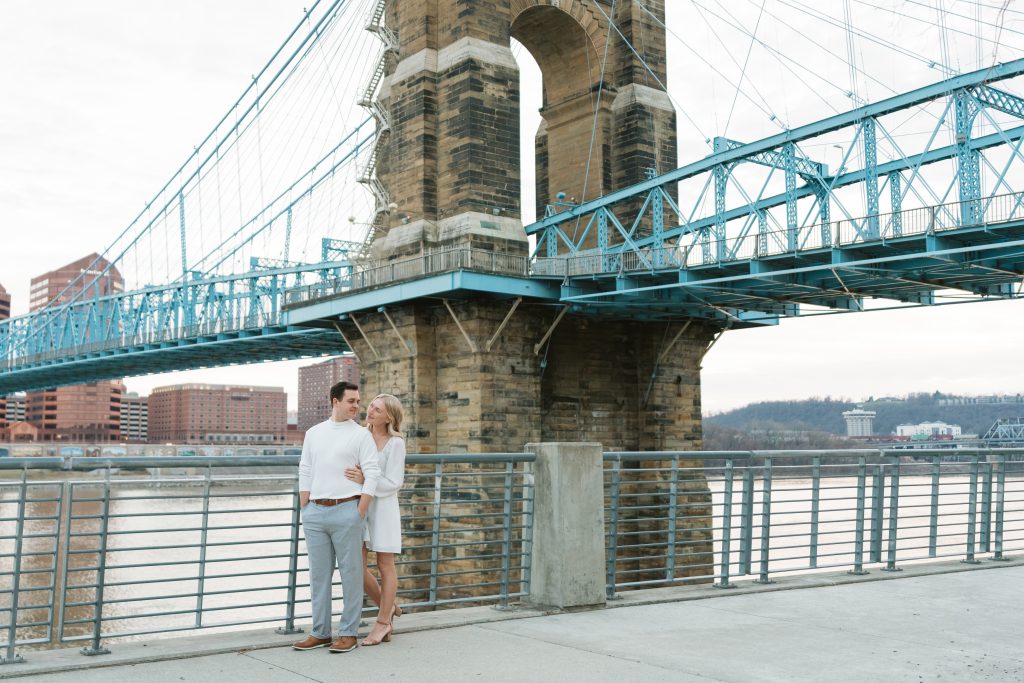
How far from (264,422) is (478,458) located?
17645 centimetres

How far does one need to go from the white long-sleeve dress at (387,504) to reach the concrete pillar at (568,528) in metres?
1.72

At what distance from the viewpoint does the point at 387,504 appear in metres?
6.76

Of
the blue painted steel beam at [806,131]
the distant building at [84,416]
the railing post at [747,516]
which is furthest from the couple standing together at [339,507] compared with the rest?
the distant building at [84,416]

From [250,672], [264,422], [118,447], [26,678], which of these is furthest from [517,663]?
[264,422]

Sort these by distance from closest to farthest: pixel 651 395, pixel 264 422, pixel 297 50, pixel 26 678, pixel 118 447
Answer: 1. pixel 26 678
2. pixel 651 395
3. pixel 297 50
4. pixel 118 447
5. pixel 264 422

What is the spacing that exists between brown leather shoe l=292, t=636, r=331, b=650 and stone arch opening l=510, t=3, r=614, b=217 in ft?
82.0

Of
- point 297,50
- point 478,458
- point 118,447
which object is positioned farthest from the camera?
point 118,447

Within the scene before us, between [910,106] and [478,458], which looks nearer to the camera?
[478,458]

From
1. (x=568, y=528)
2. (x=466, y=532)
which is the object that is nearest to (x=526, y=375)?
(x=466, y=532)

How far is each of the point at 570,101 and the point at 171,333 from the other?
119 feet

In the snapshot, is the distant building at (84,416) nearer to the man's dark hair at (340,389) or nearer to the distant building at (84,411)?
the distant building at (84,411)

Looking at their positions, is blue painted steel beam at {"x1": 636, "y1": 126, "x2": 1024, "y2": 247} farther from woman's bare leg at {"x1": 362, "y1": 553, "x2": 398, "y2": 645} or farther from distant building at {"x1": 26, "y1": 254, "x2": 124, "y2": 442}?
distant building at {"x1": 26, "y1": 254, "x2": 124, "y2": 442}

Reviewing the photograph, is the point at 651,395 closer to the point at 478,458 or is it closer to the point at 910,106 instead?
the point at 910,106

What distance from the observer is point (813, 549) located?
987 centimetres
